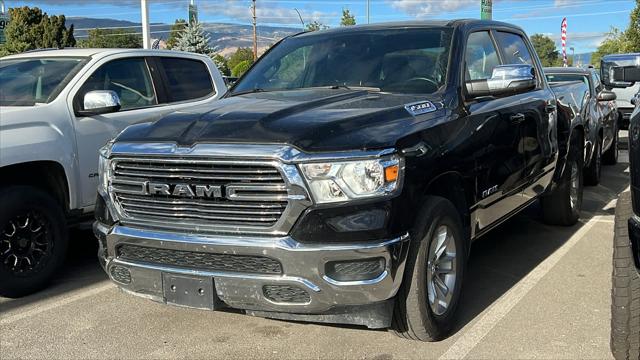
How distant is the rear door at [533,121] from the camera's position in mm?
5004

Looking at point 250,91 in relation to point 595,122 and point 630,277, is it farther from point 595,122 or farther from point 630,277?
point 595,122

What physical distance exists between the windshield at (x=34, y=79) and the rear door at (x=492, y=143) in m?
3.39

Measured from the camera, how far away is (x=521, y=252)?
5.84 m

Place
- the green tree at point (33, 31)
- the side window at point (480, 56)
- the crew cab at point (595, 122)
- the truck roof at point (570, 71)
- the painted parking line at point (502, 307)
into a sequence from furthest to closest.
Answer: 1. the green tree at point (33, 31)
2. the truck roof at point (570, 71)
3. the crew cab at point (595, 122)
4. the side window at point (480, 56)
5. the painted parking line at point (502, 307)

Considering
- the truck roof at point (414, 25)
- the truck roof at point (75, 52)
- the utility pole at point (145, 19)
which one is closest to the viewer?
the truck roof at point (414, 25)

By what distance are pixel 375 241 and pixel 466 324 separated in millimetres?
1378

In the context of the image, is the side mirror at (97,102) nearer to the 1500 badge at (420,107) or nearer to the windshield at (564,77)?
the 1500 badge at (420,107)

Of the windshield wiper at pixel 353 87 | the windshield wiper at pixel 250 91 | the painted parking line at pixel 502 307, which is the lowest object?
the painted parking line at pixel 502 307

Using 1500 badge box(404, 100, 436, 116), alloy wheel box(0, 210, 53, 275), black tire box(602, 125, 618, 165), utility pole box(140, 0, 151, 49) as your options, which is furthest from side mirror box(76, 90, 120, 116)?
utility pole box(140, 0, 151, 49)

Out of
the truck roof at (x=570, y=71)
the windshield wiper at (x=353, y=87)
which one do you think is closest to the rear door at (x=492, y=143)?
the windshield wiper at (x=353, y=87)

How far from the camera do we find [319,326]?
4176 mm

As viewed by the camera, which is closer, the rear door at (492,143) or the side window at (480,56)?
the rear door at (492,143)

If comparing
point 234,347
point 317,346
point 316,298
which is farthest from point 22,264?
point 316,298

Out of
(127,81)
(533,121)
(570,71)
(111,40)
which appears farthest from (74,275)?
A: (111,40)
